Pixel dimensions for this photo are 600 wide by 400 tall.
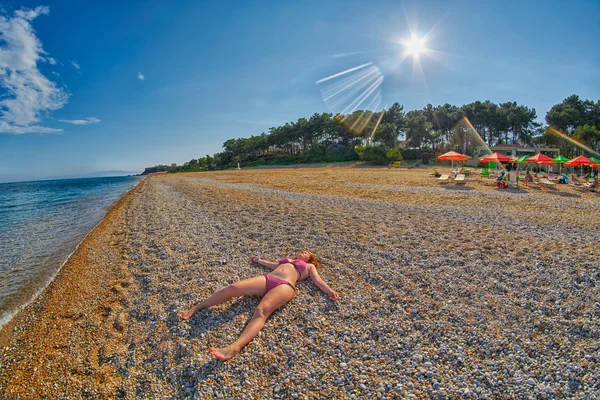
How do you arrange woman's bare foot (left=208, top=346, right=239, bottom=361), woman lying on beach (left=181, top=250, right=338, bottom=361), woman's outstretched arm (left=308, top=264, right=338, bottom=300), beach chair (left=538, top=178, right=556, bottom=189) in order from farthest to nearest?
1. beach chair (left=538, top=178, right=556, bottom=189)
2. woman's outstretched arm (left=308, top=264, right=338, bottom=300)
3. woman lying on beach (left=181, top=250, right=338, bottom=361)
4. woman's bare foot (left=208, top=346, right=239, bottom=361)

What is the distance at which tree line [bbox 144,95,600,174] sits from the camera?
43125mm

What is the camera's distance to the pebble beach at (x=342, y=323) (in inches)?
101

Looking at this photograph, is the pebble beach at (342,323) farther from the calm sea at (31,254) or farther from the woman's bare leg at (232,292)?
the calm sea at (31,254)

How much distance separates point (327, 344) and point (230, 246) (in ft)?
12.6

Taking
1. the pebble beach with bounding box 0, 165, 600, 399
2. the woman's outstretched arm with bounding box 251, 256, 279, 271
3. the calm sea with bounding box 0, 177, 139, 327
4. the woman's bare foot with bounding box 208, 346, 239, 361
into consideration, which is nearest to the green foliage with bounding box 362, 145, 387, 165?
the pebble beach with bounding box 0, 165, 600, 399

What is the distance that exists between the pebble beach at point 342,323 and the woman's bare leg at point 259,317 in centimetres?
11

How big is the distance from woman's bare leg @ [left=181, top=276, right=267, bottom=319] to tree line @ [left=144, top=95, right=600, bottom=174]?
3697 centimetres

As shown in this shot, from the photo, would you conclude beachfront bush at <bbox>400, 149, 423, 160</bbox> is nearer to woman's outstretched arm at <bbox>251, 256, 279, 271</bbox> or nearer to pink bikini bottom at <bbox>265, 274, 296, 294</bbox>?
woman's outstretched arm at <bbox>251, 256, 279, 271</bbox>

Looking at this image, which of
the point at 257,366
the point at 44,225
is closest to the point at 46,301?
the point at 257,366

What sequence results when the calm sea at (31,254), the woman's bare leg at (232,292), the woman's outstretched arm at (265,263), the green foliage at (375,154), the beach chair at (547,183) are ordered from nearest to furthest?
the woman's bare leg at (232,292)
the woman's outstretched arm at (265,263)
the calm sea at (31,254)
the beach chair at (547,183)
the green foliage at (375,154)

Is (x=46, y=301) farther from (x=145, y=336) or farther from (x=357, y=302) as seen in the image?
(x=357, y=302)

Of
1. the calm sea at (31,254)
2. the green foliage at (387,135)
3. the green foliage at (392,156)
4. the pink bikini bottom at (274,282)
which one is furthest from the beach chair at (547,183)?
the green foliage at (387,135)

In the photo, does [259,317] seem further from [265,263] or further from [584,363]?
[584,363]

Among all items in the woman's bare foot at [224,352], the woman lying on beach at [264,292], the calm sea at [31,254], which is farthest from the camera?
the calm sea at [31,254]
